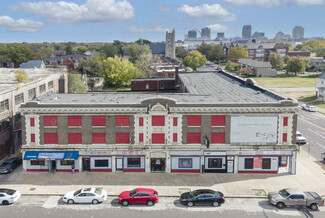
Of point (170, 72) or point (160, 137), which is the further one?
point (170, 72)

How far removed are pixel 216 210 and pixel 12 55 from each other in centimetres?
16084

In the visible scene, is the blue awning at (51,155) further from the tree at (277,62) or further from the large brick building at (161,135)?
the tree at (277,62)

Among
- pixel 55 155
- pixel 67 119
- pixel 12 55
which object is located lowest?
pixel 55 155

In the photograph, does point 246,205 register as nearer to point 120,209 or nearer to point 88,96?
point 120,209

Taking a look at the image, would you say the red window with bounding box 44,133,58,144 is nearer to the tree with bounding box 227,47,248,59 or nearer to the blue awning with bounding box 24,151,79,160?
the blue awning with bounding box 24,151,79,160

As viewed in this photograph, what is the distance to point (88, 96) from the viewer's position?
49.8 metres

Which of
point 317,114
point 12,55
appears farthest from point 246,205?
point 12,55

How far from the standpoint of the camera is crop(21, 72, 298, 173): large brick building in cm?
4159

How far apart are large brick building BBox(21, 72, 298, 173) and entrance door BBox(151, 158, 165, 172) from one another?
0.13 meters

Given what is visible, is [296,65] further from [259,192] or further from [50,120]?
[50,120]

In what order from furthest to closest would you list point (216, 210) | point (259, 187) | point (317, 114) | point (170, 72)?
point (170, 72)
point (317, 114)
point (259, 187)
point (216, 210)

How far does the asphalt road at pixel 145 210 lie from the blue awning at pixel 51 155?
7126 millimetres

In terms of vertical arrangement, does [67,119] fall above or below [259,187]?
above

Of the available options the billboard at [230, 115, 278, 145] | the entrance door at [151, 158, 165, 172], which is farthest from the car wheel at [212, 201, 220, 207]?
the entrance door at [151, 158, 165, 172]
